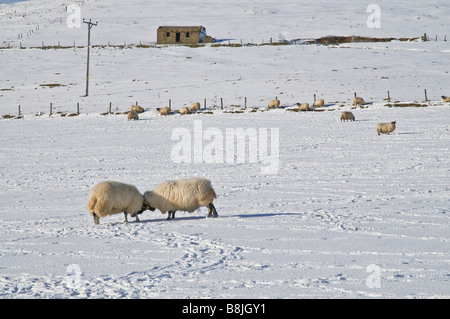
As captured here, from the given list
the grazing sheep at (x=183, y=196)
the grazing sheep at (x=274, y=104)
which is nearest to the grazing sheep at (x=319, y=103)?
the grazing sheep at (x=274, y=104)

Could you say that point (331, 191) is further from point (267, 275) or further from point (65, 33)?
point (65, 33)

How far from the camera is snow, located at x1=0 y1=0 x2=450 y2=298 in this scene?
6090mm

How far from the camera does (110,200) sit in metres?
9.60

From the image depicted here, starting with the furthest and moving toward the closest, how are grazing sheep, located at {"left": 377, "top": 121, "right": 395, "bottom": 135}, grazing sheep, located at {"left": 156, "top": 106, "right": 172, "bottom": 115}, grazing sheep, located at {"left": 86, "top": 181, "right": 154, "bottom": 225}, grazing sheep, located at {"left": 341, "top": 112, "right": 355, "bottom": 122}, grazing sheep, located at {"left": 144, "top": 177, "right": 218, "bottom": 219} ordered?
grazing sheep, located at {"left": 156, "top": 106, "right": 172, "bottom": 115} → grazing sheep, located at {"left": 341, "top": 112, "right": 355, "bottom": 122} → grazing sheep, located at {"left": 377, "top": 121, "right": 395, "bottom": 135} → grazing sheep, located at {"left": 144, "top": 177, "right": 218, "bottom": 219} → grazing sheep, located at {"left": 86, "top": 181, "right": 154, "bottom": 225}

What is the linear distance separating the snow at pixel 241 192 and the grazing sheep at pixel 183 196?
348 millimetres

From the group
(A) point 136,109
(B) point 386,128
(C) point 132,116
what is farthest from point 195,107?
(B) point 386,128

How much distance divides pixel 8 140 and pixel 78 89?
2247cm

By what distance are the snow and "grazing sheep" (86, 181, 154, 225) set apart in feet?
1.14

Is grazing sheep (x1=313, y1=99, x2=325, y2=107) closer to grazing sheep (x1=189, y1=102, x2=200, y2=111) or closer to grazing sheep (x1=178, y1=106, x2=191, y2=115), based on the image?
grazing sheep (x1=189, y1=102, x2=200, y2=111)

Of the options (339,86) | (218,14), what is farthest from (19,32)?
(339,86)

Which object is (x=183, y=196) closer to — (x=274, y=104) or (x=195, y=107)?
(x=274, y=104)

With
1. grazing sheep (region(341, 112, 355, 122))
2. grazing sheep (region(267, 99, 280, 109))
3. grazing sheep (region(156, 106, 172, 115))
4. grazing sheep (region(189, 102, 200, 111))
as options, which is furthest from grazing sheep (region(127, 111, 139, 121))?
grazing sheep (region(341, 112, 355, 122))

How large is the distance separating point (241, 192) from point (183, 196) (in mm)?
2931

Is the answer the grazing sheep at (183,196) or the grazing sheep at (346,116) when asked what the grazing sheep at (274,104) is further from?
the grazing sheep at (183,196)
